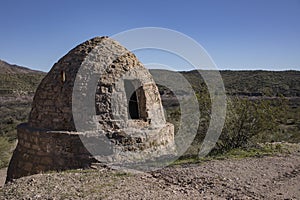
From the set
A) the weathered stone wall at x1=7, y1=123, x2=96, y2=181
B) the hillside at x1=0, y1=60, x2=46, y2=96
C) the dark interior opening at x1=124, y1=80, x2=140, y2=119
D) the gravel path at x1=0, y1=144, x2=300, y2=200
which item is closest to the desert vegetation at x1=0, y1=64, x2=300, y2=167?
the hillside at x1=0, y1=60, x2=46, y2=96

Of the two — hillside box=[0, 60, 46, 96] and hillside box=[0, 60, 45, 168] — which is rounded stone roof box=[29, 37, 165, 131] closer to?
hillside box=[0, 60, 45, 168]

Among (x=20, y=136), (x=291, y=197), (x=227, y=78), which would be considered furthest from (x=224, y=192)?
(x=227, y=78)

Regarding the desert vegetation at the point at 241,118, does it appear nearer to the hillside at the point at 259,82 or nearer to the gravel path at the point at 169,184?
the hillside at the point at 259,82

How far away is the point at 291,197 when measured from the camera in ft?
15.1

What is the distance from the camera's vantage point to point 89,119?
6.05m

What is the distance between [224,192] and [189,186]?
0.58 meters

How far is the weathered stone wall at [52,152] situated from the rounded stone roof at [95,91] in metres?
0.24

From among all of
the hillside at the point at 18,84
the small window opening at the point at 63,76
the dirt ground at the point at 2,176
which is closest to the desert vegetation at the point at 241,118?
the hillside at the point at 18,84

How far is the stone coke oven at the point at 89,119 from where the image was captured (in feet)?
19.6

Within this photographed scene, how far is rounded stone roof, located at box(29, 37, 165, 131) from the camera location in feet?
20.1

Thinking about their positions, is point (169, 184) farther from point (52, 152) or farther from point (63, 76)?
point (63, 76)

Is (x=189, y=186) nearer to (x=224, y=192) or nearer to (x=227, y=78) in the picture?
(x=224, y=192)

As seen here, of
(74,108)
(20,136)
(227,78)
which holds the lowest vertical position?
(20,136)

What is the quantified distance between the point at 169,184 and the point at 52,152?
2549 mm
